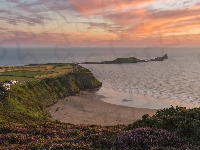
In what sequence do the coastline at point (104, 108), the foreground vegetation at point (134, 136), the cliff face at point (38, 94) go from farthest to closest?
the coastline at point (104, 108) < the cliff face at point (38, 94) < the foreground vegetation at point (134, 136)

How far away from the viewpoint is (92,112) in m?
52.9

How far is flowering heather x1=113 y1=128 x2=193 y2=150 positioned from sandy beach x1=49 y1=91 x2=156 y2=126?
3264 centimetres

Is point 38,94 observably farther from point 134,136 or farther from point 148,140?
point 148,140

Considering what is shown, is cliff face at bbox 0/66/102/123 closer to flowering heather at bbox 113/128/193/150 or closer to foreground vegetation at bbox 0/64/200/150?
foreground vegetation at bbox 0/64/200/150

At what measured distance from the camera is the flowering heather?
10.5 meters

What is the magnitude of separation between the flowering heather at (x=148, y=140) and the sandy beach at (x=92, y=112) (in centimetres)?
3264

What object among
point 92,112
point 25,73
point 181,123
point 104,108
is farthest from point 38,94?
point 181,123

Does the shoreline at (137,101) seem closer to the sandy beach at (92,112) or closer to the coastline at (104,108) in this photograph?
the coastline at (104,108)

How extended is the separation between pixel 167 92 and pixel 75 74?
3284 cm

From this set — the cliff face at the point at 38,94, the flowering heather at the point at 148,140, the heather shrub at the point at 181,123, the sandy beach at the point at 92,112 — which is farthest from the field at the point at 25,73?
the flowering heather at the point at 148,140

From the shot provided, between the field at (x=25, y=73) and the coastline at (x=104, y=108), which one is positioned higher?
the field at (x=25, y=73)

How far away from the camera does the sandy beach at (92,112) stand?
4653 cm

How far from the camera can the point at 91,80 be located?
8731 centimetres

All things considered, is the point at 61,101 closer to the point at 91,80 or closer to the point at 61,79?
the point at 61,79
